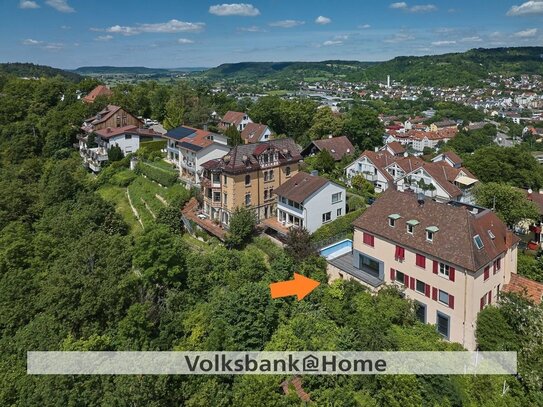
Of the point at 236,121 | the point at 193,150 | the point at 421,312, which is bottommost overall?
the point at 421,312

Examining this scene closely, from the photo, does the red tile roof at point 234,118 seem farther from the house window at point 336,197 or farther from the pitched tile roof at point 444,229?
the pitched tile roof at point 444,229

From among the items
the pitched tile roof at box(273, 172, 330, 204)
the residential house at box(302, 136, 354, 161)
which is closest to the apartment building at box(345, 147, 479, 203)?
the residential house at box(302, 136, 354, 161)

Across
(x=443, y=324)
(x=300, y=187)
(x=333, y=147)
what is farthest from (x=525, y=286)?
(x=333, y=147)

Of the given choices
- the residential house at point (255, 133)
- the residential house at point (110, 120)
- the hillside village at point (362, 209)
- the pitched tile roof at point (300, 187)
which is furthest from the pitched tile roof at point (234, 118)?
the pitched tile roof at point (300, 187)

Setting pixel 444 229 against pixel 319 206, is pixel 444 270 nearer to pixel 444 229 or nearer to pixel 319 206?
pixel 444 229

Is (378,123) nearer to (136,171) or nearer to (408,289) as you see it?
(136,171)

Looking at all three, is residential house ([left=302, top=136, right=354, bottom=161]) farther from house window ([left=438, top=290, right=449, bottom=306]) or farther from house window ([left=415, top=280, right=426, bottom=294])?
house window ([left=438, top=290, right=449, bottom=306])
